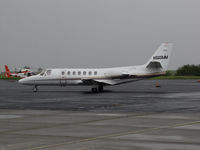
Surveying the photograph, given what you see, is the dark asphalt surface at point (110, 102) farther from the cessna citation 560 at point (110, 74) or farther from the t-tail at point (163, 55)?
the t-tail at point (163, 55)

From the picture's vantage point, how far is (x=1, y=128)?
14.2m

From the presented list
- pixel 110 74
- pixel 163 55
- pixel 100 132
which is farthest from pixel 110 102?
pixel 163 55

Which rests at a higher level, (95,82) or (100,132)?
(95,82)

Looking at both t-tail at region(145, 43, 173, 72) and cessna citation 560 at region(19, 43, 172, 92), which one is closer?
cessna citation 560 at region(19, 43, 172, 92)

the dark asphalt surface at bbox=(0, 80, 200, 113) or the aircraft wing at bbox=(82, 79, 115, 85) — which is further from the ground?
the aircraft wing at bbox=(82, 79, 115, 85)

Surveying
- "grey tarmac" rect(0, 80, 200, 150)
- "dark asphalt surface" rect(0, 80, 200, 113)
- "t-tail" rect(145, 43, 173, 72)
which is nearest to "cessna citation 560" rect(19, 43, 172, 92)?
"t-tail" rect(145, 43, 173, 72)

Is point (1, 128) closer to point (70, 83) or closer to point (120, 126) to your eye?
point (120, 126)

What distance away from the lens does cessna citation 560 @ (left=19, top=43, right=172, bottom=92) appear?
133 feet

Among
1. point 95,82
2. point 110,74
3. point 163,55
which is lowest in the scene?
point 95,82

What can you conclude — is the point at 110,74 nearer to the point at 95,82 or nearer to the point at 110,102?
the point at 95,82

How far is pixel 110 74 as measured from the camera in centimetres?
4131

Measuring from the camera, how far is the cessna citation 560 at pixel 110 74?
133ft

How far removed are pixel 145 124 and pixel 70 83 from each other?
27.9 m

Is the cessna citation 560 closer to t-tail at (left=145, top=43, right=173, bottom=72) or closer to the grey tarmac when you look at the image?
t-tail at (left=145, top=43, right=173, bottom=72)
